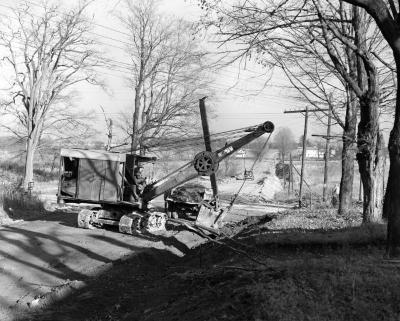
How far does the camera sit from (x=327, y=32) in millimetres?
14492

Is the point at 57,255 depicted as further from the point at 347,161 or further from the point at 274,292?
the point at 347,161

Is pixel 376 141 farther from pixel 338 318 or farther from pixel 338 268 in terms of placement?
pixel 338 318

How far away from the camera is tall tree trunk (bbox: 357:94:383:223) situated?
1484 cm

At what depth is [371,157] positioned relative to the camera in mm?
14938

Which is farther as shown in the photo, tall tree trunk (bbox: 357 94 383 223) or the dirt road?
tall tree trunk (bbox: 357 94 383 223)

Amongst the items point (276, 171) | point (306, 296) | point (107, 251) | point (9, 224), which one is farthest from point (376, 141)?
point (276, 171)

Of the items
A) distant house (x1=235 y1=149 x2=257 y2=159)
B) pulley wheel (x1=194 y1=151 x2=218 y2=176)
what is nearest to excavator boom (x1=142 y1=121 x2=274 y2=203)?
pulley wheel (x1=194 y1=151 x2=218 y2=176)

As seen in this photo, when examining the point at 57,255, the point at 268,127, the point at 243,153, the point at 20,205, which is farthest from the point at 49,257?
the point at 243,153

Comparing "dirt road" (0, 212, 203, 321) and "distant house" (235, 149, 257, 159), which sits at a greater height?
"distant house" (235, 149, 257, 159)

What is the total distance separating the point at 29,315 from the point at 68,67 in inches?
1401

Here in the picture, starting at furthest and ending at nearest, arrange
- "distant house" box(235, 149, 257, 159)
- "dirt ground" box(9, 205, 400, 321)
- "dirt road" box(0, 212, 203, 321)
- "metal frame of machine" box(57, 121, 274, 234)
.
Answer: "distant house" box(235, 149, 257, 159), "metal frame of machine" box(57, 121, 274, 234), "dirt road" box(0, 212, 203, 321), "dirt ground" box(9, 205, 400, 321)

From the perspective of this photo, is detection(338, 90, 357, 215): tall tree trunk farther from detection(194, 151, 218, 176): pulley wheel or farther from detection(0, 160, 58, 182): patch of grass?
detection(0, 160, 58, 182): patch of grass

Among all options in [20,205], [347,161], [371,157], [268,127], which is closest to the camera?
[371,157]

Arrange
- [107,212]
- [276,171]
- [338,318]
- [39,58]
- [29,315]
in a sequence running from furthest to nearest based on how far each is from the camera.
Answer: [276,171]
[39,58]
[107,212]
[29,315]
[338,318]
